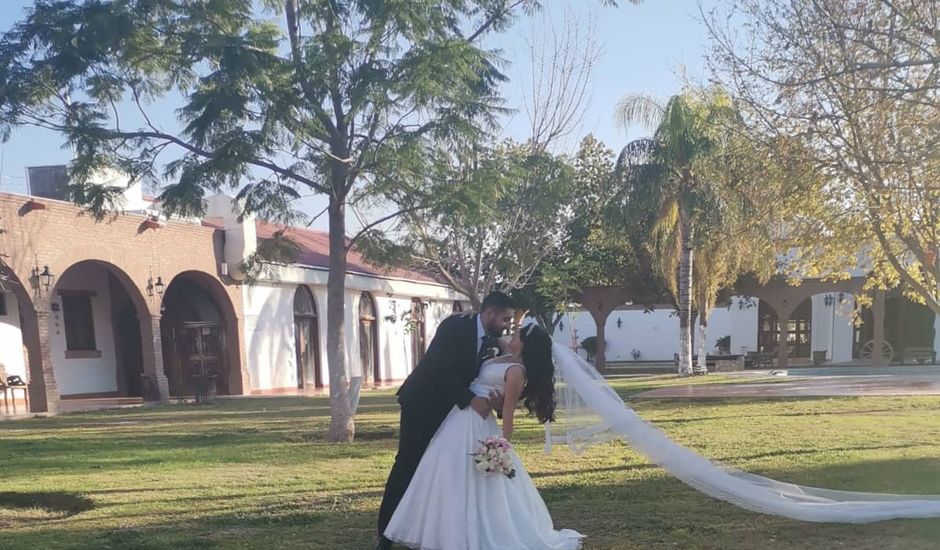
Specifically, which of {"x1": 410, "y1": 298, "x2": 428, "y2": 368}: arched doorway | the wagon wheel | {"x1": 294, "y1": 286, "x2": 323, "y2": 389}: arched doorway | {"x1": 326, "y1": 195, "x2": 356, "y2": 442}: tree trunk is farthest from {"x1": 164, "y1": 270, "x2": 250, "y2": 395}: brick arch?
the wagon wheel

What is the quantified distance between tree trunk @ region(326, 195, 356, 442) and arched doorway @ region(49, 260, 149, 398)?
9.42 metres

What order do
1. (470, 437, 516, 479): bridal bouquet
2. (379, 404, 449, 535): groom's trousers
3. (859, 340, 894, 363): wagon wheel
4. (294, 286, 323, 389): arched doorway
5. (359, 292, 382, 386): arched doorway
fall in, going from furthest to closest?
(859, 340, 894, 363): wagon wheel < (359, 292, 382, 386): arched doorway < (294, 286, 323, 389): arched doorway < (379, 404, 449, 535): groom's trousers < (470, 437, 516, 479): bridal bouquet

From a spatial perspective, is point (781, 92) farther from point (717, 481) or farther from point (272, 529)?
point (272, 529)

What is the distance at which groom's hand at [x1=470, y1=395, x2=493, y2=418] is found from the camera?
4.61m

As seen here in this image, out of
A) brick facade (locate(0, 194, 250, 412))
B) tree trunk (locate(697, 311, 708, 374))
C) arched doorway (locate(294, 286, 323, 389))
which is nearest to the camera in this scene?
brick facade (locate(0, 194, 250, 412))

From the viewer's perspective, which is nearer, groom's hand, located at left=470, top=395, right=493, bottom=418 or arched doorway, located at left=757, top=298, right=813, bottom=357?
groom's hand, located at left=470, top=395, right=493, bottom=418

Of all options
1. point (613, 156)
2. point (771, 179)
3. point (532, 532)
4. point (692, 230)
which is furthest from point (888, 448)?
point (613, 156)

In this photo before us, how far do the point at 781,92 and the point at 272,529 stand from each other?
7.40 meters

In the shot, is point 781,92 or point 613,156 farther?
point 613,156

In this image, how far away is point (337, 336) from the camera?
10.1 m

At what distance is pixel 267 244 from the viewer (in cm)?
1079

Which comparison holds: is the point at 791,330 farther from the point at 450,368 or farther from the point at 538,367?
the point at 450,368

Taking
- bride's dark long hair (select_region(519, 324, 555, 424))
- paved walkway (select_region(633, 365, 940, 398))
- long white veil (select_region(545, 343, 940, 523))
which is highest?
bride's dark long hair (select_region(519, 324, 555, 424))

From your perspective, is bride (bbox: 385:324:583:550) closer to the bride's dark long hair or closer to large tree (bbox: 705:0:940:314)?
the bride's dark long hair
